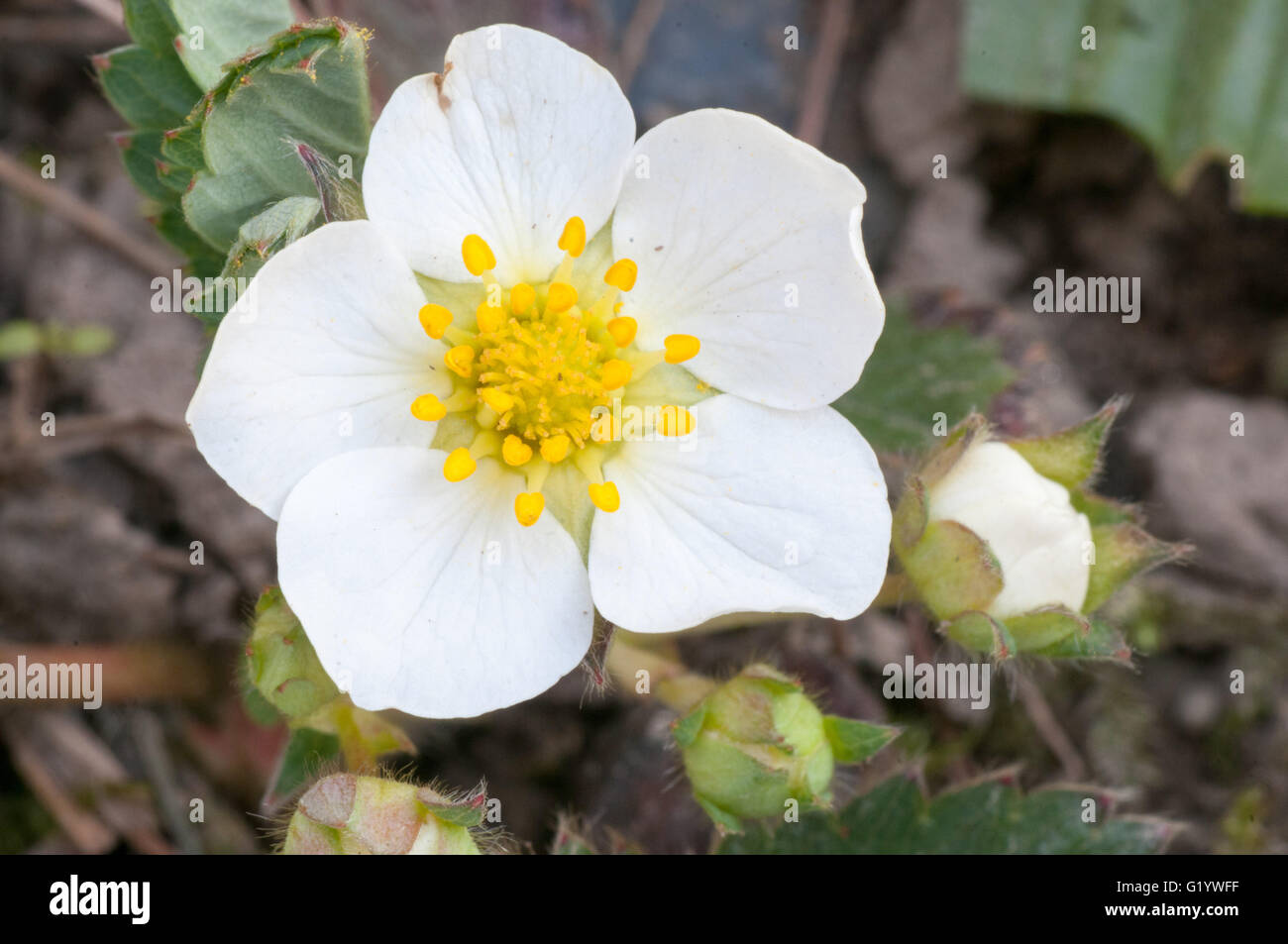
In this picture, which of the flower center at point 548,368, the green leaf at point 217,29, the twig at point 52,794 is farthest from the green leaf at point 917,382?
the twig at point 52,794

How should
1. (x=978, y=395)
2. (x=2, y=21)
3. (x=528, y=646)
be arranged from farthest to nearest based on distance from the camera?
(x=2, y=21)
(x=978, y=395)
(x=528, y=646)

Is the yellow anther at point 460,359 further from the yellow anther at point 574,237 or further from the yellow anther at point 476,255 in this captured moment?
the yellow anther at point 574,237

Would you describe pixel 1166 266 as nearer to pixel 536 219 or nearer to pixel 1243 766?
pixel 1243 766

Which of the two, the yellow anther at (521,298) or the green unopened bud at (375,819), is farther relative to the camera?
the yellow anther at (521,298)

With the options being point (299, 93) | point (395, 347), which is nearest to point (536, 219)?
point (395, 347)

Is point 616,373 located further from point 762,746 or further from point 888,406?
point 888,406

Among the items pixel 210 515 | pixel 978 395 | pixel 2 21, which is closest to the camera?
pixel 978 395
